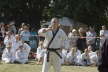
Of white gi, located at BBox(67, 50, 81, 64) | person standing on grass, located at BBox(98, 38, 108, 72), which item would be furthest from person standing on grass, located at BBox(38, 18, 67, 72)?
white gi, located at BBox(67, 50, 81, 64)

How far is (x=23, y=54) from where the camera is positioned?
53.5 feet

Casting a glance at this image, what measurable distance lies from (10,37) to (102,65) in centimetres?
1278

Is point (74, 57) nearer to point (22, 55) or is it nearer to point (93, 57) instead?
point (93, 57)

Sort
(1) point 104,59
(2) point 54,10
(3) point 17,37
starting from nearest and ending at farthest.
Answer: (1) point 104,59 < (3) point 17,37 < (2) point 54,10

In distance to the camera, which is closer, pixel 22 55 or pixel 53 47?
pixel 53 47

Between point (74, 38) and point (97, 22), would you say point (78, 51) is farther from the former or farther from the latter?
point (97, 22)

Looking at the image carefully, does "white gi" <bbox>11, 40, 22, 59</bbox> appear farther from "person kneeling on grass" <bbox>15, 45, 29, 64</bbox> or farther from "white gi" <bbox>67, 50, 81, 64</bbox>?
"white gi" <bbox>67, 50, 81, 64</bbox>

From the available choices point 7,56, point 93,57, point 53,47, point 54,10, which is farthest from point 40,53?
point 54,10

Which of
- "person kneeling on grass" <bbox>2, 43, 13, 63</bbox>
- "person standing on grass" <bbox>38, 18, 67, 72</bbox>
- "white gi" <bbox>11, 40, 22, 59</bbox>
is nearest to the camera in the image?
"person standing on grass" <bbox>38, 18, 67, 72</bbox>

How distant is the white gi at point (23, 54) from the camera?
16.1m

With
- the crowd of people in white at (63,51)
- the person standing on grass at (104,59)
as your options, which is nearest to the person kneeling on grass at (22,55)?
the crowd of people in white at (63,51)

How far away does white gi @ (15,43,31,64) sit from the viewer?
52.8 feet

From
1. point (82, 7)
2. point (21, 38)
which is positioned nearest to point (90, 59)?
point (21, 38)

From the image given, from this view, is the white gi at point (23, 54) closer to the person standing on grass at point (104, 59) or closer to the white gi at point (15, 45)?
the white gi at point (15, 45)
